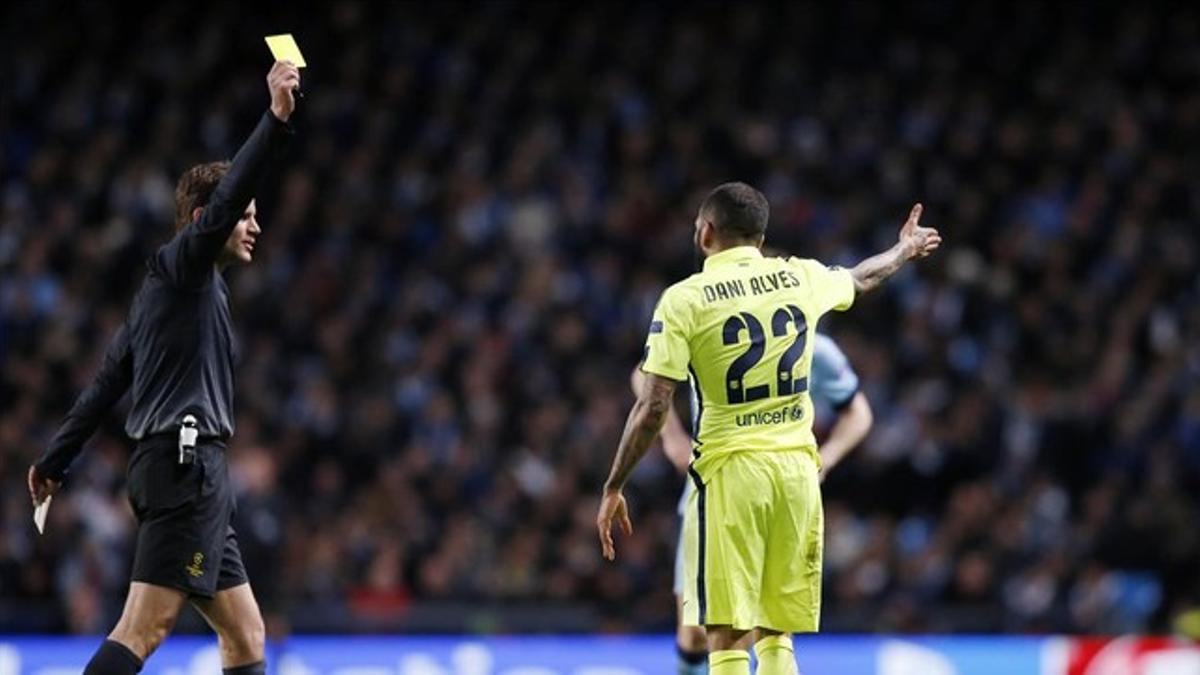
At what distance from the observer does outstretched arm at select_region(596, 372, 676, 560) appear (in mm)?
7230

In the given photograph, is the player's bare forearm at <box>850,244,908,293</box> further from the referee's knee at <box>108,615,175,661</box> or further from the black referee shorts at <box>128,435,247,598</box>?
the referee's knee at <box>108,615,175,661</box>

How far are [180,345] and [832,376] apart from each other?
307 cm

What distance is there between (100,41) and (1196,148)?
9843 millimetres

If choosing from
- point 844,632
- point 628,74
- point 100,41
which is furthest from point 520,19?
point 844,632

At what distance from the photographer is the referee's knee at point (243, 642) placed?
24.4 ft

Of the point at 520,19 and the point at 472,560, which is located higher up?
the point at 520,19

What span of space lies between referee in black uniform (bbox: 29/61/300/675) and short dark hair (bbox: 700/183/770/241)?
1504mm

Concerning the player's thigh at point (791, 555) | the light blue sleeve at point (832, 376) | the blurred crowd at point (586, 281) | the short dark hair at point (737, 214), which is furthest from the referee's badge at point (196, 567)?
the blurred crowd at point (586, 281)

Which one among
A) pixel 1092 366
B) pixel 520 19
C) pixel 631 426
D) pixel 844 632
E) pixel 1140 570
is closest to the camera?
pixel 631 426

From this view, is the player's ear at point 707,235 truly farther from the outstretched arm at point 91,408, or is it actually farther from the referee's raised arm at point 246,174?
the outstretched arm at point 91,408

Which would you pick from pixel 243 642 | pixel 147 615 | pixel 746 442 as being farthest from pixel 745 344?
pixel 147 615


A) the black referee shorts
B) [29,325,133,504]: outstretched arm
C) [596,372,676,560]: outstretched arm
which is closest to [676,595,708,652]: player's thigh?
[596,372,676,560]: outstretched arm

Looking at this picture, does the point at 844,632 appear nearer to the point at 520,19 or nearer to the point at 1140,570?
the point at 1140,570

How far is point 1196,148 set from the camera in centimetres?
1994
